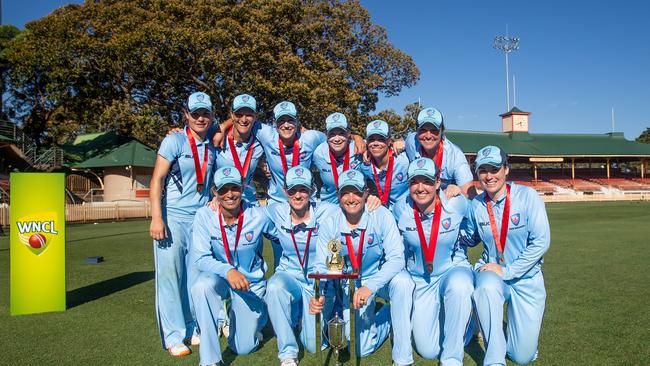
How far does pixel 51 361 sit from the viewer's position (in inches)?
188

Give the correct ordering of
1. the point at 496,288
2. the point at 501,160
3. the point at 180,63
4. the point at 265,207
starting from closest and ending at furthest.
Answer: the point at 496,288 → the point at 501,160 → the point at 265,207 → the point at 180,63

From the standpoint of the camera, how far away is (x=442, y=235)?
16.0 ft

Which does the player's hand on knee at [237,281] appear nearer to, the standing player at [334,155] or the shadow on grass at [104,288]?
the standing player at [334,155]

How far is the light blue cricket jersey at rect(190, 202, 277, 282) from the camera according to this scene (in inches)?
200

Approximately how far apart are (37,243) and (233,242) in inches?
124

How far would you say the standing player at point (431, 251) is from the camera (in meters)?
4.73

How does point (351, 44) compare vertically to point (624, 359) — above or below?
above

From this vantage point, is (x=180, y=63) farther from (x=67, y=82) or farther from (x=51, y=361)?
(x=51, y=361)

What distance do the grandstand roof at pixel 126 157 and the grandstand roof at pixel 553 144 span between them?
28.5 meters

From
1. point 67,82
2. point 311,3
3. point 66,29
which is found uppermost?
point 311,3

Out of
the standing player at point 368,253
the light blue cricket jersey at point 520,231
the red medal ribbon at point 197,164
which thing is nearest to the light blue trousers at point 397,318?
the standing player at point 368,253

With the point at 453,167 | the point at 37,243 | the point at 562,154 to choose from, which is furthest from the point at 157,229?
the point at 562,154

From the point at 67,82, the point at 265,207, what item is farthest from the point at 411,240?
the point at 67,82

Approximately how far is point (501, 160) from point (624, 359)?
2.10m
